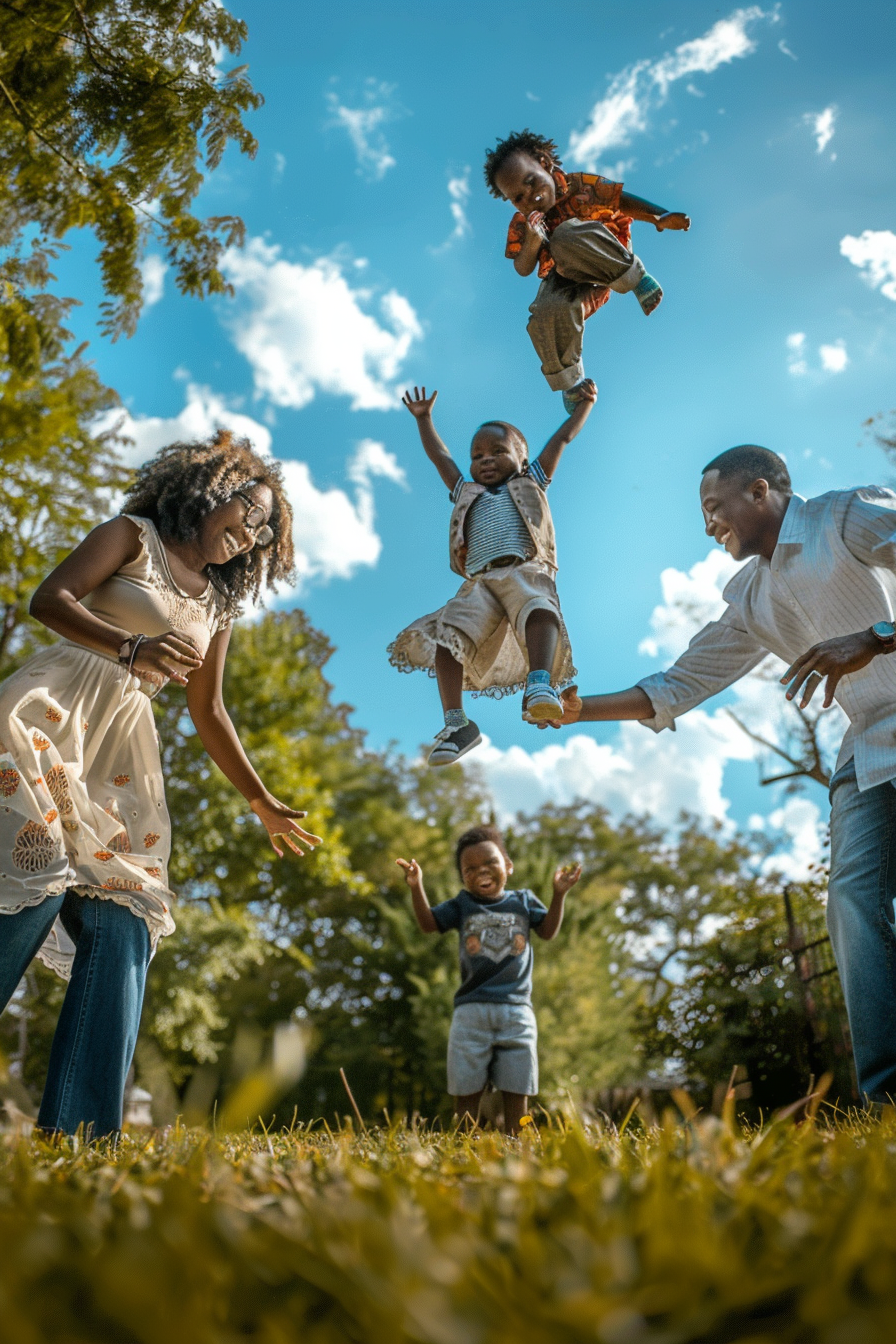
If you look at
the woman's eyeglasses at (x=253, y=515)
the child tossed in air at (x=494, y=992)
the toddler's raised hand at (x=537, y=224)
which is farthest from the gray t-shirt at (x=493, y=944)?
the toddler's raised hand at (x=537, y=224)

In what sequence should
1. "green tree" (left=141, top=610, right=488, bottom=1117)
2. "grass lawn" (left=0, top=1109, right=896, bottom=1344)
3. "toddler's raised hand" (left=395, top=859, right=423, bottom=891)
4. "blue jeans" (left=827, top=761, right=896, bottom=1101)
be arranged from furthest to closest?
"green tree" (left=141, top=610, right=488, bottom=1117) → "toddler's raised hand" (left=395, top=859, right=423, bottom=891) → "blue jeans" (left=827, top=761, right=896, bottom=1101) → "grass lawn" (left=0, top=1109, right=896, bottom=1344)

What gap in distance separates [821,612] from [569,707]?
96 cm

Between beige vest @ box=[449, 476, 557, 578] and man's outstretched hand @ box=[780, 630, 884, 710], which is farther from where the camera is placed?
beige vest @ box=[449, 476, 557, 578]

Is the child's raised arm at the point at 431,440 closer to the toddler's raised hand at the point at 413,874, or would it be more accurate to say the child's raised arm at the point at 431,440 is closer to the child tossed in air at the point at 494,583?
the child tossed in air at the point at 494,583

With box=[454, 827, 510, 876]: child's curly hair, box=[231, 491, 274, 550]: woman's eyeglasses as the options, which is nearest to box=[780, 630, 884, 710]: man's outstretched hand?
box=[231, 491, 274, 550]: woman's eyeglasses

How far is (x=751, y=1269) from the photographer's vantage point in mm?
725

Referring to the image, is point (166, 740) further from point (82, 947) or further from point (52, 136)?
point (82, 947)

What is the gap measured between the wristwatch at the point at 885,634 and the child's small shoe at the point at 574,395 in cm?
239

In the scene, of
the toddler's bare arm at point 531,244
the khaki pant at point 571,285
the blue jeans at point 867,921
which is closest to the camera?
the blue jeans at point 867,921

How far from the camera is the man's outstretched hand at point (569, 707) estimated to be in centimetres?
377

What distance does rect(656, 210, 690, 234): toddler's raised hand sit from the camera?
4.35 metres

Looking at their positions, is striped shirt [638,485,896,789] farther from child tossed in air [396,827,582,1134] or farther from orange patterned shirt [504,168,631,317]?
child tossed in air [396,827,582,1134]

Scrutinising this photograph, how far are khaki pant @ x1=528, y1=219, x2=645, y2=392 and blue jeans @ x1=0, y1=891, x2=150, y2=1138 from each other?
320 cm

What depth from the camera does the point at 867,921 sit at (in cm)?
315
